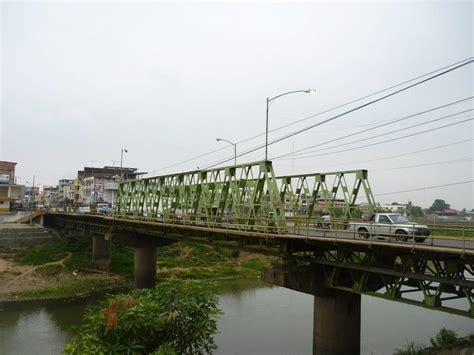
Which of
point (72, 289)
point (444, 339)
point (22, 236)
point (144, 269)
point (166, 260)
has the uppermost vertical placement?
point (22, 236)

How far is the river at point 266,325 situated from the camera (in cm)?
2323

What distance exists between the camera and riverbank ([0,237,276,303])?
38.0 meters

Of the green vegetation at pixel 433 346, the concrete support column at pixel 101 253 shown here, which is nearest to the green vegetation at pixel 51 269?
the concrete support column at pixel 101 253

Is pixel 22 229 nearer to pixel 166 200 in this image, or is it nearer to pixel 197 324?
pixel 166 200

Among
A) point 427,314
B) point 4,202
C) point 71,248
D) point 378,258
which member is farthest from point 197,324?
point 4,202

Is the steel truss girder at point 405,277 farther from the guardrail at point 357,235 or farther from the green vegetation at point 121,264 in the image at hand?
the green vegetation at point 121,264

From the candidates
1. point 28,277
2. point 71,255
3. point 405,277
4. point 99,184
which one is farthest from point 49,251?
point 99,184

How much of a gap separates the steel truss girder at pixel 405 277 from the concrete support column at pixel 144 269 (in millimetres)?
23794

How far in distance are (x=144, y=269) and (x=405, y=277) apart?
29.3 meters

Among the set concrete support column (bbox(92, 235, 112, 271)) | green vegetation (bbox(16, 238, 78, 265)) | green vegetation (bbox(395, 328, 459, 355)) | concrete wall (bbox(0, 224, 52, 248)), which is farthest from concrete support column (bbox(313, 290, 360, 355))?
concrete wall (bbox(0, 224, 52, 248))

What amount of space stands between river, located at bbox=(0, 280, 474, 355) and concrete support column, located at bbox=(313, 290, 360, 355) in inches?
149

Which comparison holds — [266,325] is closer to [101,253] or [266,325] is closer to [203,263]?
[203,263]

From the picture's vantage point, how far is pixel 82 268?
4450 centimetres

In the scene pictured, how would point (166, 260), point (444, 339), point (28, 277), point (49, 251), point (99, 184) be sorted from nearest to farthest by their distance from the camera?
point (444, 339), point (28, 277), point (49, 251), point (166, 260), point (99, 184)
